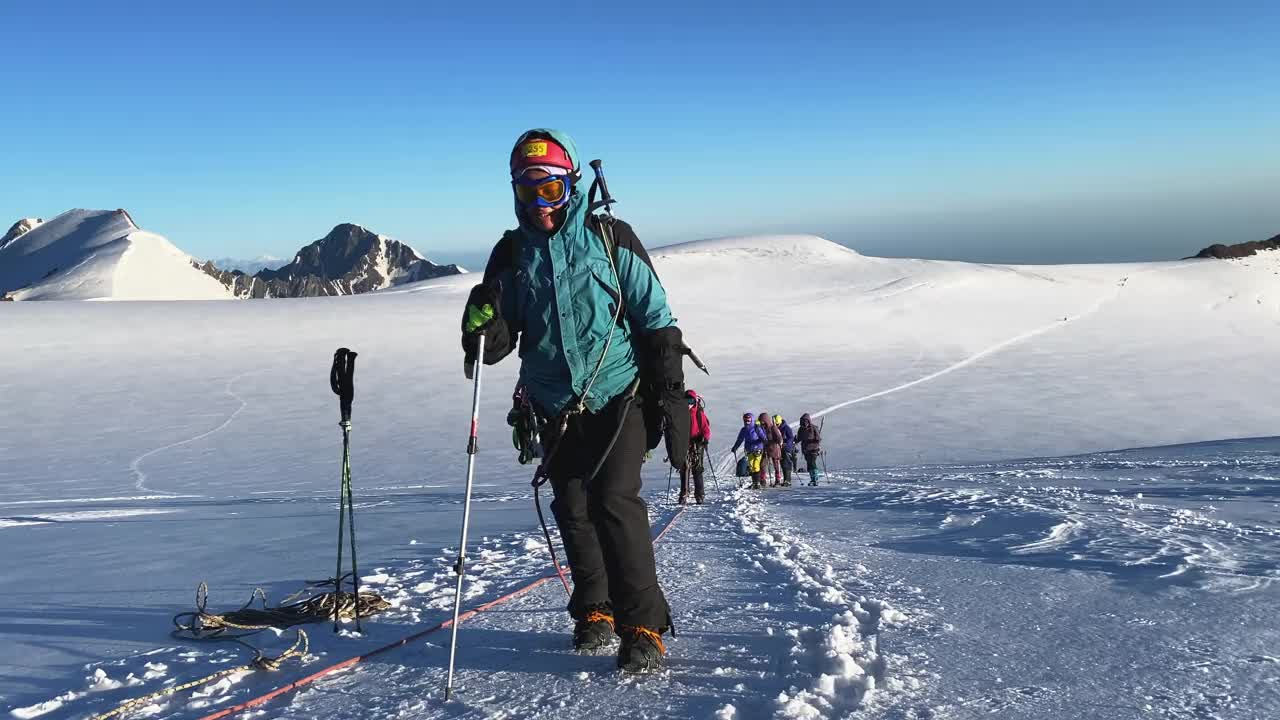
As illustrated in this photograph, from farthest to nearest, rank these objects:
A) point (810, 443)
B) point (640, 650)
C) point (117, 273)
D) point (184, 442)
Answer: point (117, 273) < point (184, 442) < point (810, 443) < point (640, 650)

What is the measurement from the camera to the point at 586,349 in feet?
11.4

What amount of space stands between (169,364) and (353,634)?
28201 mm

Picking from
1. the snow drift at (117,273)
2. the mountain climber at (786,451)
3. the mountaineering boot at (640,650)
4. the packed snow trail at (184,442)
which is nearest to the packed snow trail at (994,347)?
the mountain climber at (786,451)

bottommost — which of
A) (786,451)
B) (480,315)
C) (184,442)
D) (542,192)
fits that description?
(184,442)

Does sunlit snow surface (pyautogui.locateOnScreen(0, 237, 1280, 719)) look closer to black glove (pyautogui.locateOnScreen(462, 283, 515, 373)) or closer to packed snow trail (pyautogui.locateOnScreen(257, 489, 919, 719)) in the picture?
packed snow trail (pyautogui.locateOnScreen(257, 489, 919, 719))

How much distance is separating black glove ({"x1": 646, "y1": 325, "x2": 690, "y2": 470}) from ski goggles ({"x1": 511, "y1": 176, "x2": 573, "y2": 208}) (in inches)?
28.5

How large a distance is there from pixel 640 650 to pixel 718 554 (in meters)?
2.40

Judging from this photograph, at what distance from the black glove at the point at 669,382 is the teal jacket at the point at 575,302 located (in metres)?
0.09

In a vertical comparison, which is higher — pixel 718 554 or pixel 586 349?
pixel 586 349

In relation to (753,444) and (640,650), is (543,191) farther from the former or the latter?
(753,444)

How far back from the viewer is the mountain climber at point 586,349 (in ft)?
11.2

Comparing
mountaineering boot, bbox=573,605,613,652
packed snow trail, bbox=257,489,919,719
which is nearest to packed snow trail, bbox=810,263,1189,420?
packed snow trail, bbox=257,489,919,719

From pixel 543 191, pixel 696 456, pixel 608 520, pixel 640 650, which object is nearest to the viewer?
pixel 640 650

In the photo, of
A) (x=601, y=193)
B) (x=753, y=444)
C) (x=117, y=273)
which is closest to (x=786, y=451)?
(x=753, y=444)
